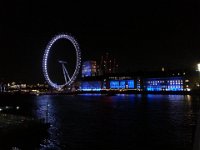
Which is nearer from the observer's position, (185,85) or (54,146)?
(54,146)

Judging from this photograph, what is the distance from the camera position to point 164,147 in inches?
671

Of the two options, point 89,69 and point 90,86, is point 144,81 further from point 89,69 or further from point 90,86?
point 89,69

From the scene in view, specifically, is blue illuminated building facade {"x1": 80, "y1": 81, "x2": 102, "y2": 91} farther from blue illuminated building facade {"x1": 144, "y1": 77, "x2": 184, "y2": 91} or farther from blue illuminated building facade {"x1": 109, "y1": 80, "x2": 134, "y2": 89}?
blue illuminated building facade {"x1": 144, "y1": 77, "x2": 184, "y2": 91}

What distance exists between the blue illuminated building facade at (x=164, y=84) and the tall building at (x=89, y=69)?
51.5 metres

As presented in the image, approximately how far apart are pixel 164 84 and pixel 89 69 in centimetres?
6583

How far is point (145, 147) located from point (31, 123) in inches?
301

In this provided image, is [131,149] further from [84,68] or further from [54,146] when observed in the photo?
[84,68]

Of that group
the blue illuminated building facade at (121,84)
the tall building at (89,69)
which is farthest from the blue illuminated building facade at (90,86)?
the tall building at (89,69)

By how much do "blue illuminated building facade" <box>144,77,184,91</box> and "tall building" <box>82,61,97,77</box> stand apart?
51.5 meters

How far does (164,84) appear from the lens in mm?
136375

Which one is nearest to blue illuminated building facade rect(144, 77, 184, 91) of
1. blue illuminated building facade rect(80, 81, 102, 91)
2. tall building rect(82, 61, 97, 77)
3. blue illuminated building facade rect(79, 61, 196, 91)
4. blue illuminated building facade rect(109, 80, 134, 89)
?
blue illuminated building facade rect(79, 61, 196, 91)

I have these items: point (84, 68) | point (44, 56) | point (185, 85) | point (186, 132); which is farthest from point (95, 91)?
point (186, 132)

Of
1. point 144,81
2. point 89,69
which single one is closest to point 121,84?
point 144,81

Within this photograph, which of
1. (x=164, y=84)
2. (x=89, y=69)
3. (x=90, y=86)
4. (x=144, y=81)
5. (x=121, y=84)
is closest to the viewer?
(x=164, y=84)
